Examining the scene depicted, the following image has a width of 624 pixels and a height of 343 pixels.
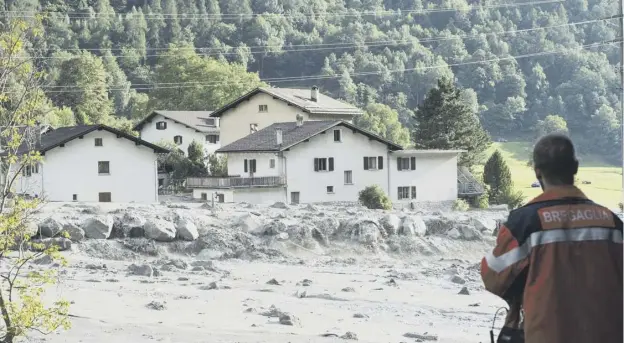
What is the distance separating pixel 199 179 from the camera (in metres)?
58.5

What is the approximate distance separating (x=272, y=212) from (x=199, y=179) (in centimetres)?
1974

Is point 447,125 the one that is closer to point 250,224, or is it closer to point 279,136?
point 279,136

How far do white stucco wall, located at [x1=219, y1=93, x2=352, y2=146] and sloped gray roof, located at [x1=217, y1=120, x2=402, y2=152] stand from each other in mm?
11346

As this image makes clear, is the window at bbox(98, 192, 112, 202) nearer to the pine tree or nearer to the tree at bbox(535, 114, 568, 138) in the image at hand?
the pine tree

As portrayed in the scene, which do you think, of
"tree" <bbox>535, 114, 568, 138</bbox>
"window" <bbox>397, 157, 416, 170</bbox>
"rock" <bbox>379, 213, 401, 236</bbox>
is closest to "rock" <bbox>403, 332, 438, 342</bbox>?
"rock" <bbox>379, 213, 401, 236</bbox>

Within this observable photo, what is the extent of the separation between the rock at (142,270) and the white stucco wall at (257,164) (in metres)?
30.4

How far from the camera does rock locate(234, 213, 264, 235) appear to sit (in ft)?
116

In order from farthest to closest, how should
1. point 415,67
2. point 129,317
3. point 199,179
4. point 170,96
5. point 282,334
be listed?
point 415,67 < point 170,96 < point 199,179 < point 129,317 < point 282,334

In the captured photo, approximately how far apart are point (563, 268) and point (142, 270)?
22.5 meters

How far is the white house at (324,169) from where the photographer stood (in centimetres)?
5703

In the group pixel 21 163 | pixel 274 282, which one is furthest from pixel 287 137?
pixel 21 163

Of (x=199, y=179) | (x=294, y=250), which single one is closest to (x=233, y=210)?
(x=294, y=250)

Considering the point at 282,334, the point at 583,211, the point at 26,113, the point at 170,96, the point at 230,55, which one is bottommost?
the point at 282,334

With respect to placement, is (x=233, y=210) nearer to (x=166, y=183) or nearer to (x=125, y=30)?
(x=166, y=183)
